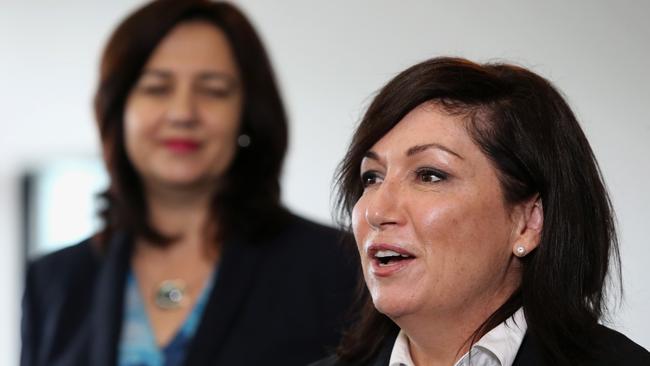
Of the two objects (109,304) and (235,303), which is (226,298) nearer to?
(235,303)

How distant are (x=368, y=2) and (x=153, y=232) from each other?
1.17 meters

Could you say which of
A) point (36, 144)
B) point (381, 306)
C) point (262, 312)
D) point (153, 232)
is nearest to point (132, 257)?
point (153, 232)

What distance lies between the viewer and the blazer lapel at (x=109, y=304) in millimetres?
2615

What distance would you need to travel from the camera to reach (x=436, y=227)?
1.75 metres

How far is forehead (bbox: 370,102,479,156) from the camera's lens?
70.2 inches

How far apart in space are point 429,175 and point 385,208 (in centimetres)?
9

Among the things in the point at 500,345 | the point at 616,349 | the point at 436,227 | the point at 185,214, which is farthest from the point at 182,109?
the point at 616,349

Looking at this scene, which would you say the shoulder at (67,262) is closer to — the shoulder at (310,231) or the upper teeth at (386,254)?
the shoulder at (310,231)

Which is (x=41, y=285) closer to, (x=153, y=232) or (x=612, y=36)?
(x=153, y=232)

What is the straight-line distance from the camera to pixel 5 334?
5.78 metres

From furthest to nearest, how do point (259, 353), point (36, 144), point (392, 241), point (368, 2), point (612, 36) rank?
point (36, 144), point (368, 2), point (259, 353), point (612, 36), point (392, 241)

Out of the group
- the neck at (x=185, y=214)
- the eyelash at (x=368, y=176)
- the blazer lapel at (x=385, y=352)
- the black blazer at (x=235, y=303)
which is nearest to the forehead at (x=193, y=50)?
the neck at (x=185, y=214)

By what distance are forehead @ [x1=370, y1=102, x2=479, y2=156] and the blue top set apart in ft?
3.21

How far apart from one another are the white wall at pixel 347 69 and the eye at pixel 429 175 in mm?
317
